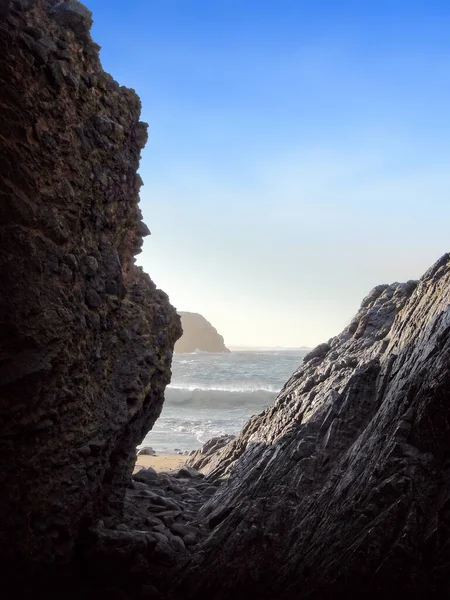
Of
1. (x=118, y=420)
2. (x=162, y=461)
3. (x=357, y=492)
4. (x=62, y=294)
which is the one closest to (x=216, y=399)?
(x=162, y=461)

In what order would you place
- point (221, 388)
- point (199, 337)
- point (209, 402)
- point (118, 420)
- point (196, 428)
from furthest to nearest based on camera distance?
point (199, 337)
point (221, 388)
point (209, 402)
point (196, 428)
point (118, 420)

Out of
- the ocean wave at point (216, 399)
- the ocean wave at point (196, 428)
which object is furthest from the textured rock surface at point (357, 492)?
the ocean wave at point (216, 399)

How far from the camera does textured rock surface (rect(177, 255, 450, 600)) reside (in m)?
6.23

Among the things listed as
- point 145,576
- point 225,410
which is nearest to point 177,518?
point 145,576

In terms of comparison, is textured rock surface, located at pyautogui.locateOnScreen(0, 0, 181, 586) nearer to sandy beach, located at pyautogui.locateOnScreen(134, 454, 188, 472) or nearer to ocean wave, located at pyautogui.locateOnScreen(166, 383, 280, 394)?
sandy beach, located at pyautogui.locateOnScreen(134, 454, 188, 472)

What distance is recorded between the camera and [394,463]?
679 centimetres

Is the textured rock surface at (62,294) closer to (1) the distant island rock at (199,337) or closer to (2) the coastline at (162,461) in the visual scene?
(2) the coastline at (162,461)

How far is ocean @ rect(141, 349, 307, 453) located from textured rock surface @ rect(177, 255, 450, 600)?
40.4 ft

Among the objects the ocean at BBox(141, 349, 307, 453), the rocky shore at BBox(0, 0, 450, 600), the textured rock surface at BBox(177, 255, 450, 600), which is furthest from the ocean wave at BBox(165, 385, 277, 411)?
the rocky shore at BBox(0, 0, 450, 600)

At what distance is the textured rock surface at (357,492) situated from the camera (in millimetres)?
6234

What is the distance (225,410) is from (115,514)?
89.1 ft

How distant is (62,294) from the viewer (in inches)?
277

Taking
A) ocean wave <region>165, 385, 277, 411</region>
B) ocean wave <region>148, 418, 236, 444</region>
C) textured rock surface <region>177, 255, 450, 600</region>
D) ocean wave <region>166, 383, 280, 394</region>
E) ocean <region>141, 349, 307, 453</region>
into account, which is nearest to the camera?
textured rock surface <region>177, 255, 450, 600</region>

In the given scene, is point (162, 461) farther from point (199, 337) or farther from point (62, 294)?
point (199, 337)
